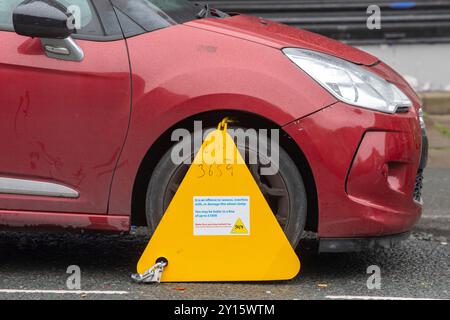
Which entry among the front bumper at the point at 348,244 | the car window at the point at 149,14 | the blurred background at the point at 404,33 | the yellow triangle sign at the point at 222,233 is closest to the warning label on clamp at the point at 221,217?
the yellow triangle sign at the point at 222,233

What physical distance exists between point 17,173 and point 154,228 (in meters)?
0.70

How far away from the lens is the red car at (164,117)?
4.26 m

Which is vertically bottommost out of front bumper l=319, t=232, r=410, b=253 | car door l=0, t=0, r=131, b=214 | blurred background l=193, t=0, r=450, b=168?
front bumper l=319, t=232, r=410, b=253

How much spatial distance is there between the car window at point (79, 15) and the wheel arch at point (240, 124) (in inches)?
23.7

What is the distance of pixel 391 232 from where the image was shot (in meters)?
4.43

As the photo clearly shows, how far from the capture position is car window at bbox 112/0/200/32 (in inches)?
173

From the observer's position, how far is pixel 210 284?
14.6 feet

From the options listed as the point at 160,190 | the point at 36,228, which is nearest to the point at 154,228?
the point at 160,190

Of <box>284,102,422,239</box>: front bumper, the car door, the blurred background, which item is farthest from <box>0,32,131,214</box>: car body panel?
the blurred background

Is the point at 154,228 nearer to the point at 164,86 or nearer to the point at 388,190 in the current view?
the point at 164,86

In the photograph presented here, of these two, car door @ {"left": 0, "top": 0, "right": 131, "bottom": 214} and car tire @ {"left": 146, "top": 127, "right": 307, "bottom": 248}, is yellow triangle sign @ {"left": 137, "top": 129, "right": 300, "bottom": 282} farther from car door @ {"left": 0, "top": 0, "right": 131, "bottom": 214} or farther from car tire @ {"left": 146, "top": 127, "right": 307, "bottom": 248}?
car door @ {"left": 0, "top": 0, "right": 131, "bottom": 214}

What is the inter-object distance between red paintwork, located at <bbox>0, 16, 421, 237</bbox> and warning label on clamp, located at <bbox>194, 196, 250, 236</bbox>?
34 centimetres

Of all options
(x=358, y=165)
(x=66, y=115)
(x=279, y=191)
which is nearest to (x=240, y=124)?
(x=279, y=191)

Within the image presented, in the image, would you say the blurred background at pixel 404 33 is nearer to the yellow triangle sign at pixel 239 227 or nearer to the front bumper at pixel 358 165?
the front bumper at pixel 358 165
